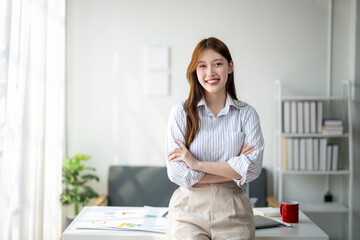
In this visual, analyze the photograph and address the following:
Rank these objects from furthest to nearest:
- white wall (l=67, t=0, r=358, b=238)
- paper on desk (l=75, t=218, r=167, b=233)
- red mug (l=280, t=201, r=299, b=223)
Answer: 1. white wall (l=67, t=0, r=358, b=238)
2. red mug (l=280, t=201, r=299, b=223)
3. paper on desk (l=75, t=218, r=167, b=233)

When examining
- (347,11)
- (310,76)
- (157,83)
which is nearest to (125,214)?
(157,83)

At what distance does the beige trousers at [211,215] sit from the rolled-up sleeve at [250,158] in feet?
0.31

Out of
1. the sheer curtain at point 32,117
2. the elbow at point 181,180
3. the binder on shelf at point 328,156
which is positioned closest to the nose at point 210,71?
the elbow at point 181,180

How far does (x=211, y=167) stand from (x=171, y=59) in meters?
2.27

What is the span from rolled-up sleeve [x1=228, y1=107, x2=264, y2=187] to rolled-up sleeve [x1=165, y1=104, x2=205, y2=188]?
173mm

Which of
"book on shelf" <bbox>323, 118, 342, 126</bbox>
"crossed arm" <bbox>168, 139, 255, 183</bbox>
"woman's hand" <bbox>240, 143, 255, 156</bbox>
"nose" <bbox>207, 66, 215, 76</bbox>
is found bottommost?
"crossed arm" <bbox>168, 139, 255, 183</bbox>

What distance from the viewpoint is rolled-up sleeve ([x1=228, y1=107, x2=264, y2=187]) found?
178cm

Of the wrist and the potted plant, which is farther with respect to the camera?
the potted plant

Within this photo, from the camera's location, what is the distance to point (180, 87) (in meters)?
3.88

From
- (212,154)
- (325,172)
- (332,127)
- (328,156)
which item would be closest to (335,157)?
(328,156)

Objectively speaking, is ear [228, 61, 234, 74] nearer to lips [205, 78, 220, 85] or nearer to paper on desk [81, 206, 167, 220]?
lips [205, 78, 220, 85]

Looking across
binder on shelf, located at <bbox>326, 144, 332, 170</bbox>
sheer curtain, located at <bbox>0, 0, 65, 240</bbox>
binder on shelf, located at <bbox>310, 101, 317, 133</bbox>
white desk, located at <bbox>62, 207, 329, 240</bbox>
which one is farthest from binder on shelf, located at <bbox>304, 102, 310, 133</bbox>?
sheer curtain, located at <bbox>0, 0, 65, 240</bbox>

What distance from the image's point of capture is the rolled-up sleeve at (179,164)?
176 centimetres

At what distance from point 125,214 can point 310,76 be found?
2553 mm
